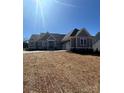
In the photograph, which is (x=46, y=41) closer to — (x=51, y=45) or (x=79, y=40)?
(x=51, y=45)

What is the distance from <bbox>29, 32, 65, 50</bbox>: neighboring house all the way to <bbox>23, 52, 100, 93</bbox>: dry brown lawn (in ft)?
0.20

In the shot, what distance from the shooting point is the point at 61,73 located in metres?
1.74

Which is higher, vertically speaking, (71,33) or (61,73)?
(71,33)

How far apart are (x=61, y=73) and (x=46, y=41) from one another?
0.31 m

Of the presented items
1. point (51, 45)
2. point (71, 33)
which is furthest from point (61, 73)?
point (71, 33)

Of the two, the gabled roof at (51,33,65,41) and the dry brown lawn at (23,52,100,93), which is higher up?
the gabled roof at (51,33,65,41)

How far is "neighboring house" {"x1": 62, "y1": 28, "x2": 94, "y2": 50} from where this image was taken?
1736 mm

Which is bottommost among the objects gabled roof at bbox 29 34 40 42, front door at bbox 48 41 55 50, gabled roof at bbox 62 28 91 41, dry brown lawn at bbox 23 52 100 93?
dry brown lawn at bbox 23 52 100 93

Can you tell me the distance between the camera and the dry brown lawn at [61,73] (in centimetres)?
166

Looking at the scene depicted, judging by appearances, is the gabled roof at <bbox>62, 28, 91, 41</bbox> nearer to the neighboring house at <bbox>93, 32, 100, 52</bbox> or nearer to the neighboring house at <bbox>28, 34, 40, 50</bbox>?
the neighboring house at <bbox>93, 32, 100, 52</bbox>

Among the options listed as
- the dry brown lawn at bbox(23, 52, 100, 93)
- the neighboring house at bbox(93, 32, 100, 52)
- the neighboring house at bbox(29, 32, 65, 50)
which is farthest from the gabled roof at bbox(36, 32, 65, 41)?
the neighboring house at bbox(93, 32, 100, 52)
